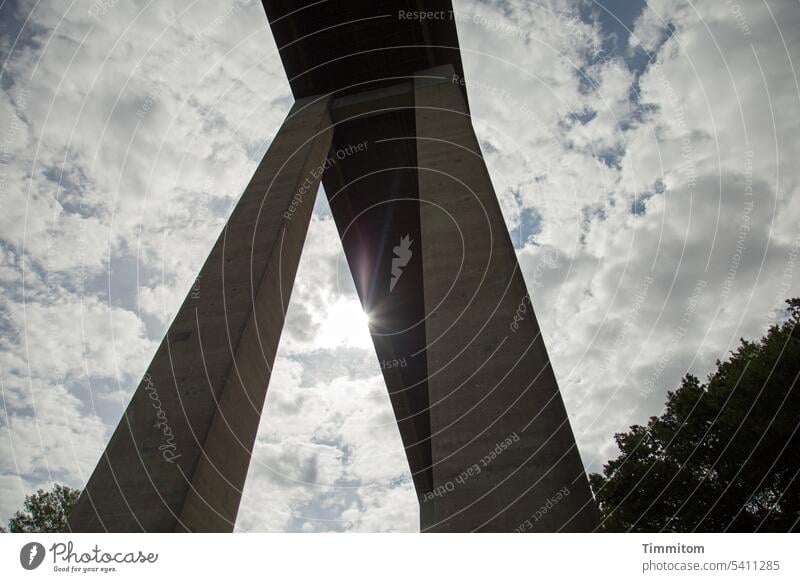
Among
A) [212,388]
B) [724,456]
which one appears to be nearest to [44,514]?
[212,388]

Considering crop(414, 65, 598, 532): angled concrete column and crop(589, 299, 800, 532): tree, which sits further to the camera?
crop(589, 299, 800, 532): tree

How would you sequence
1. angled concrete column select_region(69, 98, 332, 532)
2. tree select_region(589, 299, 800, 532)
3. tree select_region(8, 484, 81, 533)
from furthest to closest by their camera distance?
tree select_region(8, 484, 81, 533)
tree select_region(589, 299, 800, 532)
angled concrete column select_region(69, 98, 332, 532)

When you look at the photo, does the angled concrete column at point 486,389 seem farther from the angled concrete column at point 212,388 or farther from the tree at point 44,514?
the tree at point 44,514

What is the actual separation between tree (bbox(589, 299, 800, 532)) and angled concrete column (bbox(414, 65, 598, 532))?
9.37 metres

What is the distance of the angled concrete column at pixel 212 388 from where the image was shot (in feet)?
21.9

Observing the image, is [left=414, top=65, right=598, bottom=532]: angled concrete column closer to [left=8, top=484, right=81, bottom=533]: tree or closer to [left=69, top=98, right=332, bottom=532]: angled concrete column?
[left=69, top=98, right=332, bottom=532]: angled concrete column

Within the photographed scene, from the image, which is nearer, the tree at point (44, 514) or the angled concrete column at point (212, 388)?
the angled concrete column at point (212, 388)

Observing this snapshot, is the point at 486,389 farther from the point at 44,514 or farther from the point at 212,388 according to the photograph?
the point at 44,514

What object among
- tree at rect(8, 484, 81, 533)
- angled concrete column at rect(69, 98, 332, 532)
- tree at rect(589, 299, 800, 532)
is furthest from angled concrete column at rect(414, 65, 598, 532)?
tree at rect(8, 484, 81, 533)

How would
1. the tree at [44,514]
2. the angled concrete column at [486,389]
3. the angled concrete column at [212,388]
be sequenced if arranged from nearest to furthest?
1. the angled concrete column at [486,389]
2. the angled concrete column at [212,388]
3. the tree at [44,514]

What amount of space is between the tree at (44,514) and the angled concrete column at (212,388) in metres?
21.9

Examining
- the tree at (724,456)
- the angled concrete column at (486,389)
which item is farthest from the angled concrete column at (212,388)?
the tree at (724,456)

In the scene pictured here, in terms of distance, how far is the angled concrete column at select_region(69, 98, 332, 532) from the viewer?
Result: 21.9 ft

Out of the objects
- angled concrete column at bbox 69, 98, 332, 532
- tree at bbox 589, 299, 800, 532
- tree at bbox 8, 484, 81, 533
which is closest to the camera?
angled concrete column at bbox 69, 98, 332, 532
